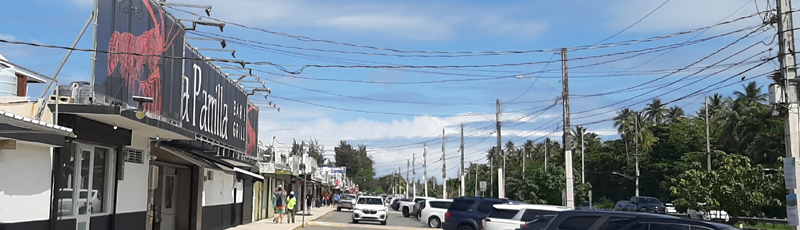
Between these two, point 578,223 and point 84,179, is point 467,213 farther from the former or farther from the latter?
point 84,179

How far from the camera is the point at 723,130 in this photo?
6962cm

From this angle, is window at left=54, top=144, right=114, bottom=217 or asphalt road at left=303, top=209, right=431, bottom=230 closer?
window at left=54, top=144, right=114, bottom=217

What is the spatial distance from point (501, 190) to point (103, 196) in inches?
1262

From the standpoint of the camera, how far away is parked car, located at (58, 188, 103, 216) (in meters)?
13.6

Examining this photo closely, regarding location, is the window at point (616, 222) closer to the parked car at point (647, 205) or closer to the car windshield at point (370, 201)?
the car windshield at point (370, 201)

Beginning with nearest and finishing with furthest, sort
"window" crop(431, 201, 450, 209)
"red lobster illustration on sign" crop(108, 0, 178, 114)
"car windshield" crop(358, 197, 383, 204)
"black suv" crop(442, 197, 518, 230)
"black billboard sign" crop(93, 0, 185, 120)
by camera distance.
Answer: "black billboard sign" crop(93, 0, 185, 120) → "red lobster illustration on sign" crop(108, 0, 178, 114) → "black suv" crop(442, 197, 518, 230) → "window" crop(431, 201, 450, 209) → "car windshield" crop(358, 197, 383, 204)

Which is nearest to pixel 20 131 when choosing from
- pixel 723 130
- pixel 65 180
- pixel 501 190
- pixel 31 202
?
pixel 31 202

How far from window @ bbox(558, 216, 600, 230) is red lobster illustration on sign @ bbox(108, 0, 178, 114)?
9.15 meters

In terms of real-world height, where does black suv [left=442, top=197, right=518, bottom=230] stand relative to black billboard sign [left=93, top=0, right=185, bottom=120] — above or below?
below

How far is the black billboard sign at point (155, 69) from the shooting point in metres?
14.1

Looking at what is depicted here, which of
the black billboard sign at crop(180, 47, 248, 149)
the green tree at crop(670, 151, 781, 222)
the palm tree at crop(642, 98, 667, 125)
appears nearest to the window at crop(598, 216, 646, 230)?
the black billboard sign at crop(180, 47, 248, 149)

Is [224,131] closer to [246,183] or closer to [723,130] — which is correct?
[246,183]

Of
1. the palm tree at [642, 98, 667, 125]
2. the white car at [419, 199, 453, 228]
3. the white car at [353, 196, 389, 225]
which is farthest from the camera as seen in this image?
the palm tree at [642, 98, 667, 125]

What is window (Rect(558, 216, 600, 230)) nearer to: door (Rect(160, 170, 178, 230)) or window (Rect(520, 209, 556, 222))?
window (Rect(520, 209, 556, 222))
